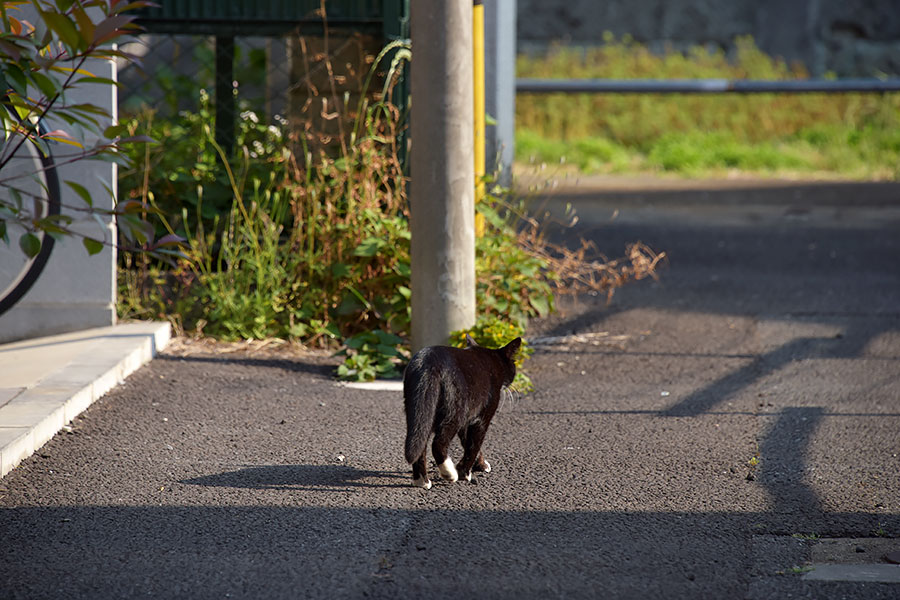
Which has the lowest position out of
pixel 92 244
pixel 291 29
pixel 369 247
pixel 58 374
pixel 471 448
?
pixel 471 448

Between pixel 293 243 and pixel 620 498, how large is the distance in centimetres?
282

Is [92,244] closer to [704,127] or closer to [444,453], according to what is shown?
[444,453]

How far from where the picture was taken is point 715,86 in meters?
11.8

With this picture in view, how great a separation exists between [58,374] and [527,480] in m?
2.27

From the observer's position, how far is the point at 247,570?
312 centimetres

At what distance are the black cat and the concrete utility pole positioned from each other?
3.74 ft

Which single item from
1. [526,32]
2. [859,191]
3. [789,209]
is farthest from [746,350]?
[526,32]

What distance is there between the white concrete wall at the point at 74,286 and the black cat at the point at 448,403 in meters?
2.49

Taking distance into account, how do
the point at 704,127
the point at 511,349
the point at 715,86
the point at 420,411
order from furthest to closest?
the point at 704,127 < the point at 715,86 < the point at 511,349 < the point at 420,411

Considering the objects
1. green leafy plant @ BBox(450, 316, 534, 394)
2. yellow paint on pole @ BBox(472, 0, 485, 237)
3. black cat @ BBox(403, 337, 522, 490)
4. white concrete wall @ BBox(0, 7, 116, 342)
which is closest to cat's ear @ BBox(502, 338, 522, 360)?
black cat @ BBox(403, 337, 522, 490)

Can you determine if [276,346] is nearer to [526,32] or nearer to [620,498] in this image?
[620,498]

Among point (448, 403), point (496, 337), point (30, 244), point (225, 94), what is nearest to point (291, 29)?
point (225, 94)

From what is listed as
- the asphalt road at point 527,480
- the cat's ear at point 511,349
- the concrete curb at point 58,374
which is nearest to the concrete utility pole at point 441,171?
the asphalt road at point 527,480

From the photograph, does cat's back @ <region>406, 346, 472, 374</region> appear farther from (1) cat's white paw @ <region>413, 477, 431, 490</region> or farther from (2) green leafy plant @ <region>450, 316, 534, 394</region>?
(2) green leafy plant @ <region>450, 316, 534, 394</region>
